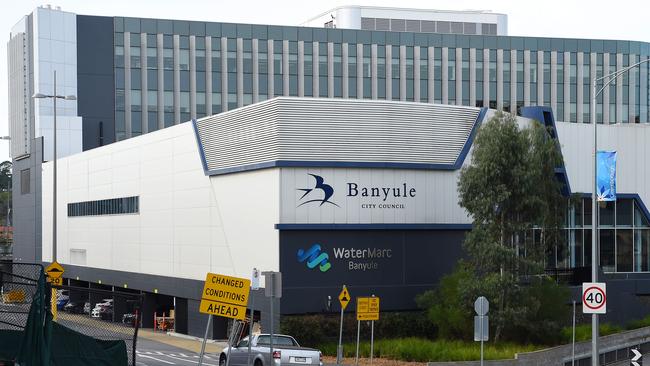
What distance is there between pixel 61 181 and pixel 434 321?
1561 inches

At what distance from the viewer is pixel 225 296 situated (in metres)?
20.7

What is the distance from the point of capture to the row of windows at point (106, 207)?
56938mm

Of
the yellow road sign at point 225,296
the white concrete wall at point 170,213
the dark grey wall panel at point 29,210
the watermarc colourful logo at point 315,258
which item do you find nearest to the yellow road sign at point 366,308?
the watermarc colourful logo at point 315,258

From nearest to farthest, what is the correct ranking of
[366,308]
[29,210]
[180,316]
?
[366,308], [180,316], [29,210]

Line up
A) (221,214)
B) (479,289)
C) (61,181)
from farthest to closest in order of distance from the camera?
(61,181), (221,214), (479,289)

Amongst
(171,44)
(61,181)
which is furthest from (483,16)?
(61,181)

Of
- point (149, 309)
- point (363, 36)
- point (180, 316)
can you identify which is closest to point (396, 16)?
point (363, 36)

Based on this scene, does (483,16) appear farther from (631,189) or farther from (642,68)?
(631,189)

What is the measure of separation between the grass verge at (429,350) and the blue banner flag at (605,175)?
21.7 ft

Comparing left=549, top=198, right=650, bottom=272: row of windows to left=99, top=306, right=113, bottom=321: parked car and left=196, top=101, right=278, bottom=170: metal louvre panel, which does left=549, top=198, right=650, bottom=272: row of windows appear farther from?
left=99, top=306, right=113, bottom=321: parked car

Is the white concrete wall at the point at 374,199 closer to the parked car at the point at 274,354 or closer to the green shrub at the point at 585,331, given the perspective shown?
the green shrub at the point at 585,331

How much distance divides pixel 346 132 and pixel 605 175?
422 inches

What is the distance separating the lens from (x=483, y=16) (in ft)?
302

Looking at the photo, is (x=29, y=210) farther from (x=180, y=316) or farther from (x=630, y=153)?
(x=630, y=153)
